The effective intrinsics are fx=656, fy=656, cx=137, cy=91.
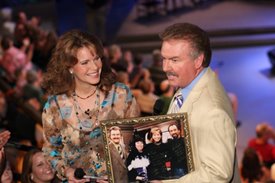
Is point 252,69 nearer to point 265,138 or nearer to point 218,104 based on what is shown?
point 265,138

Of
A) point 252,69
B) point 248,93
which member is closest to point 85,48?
point 248,93

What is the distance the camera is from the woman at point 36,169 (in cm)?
379

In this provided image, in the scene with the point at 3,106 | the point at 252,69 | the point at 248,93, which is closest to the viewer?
the point at 3,106

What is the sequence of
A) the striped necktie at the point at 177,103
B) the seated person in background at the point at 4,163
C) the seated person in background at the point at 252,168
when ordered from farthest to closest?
the seated person in background at the point at 252,168 < the seated person in background at the point at 4,163 < the striped necktie at the point at 177,103

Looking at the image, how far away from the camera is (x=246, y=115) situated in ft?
33.4

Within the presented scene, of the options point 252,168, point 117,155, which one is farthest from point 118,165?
point 252,168

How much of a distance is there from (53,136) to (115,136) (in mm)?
693

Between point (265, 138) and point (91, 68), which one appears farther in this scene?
point (265, 138)

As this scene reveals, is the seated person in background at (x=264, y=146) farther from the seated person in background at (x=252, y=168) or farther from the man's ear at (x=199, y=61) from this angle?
the man's ear at (x=199, y=61)

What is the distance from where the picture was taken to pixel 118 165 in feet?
9.53

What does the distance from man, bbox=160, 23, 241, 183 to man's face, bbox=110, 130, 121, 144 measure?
0.97 ft

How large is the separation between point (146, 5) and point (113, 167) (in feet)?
41.0

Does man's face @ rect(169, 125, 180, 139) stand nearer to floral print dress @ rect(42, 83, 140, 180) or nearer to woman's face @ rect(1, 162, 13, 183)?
floral print dress @ rect(42, 83, 140, 180)

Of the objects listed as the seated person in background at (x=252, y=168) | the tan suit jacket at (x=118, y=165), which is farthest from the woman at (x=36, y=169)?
the seated person in background at (x=252, y=168)
